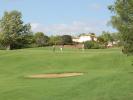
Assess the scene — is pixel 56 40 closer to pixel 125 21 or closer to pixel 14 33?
pixel 14 33

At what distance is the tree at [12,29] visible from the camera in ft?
419

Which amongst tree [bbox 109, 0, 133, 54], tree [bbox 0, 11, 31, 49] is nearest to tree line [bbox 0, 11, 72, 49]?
tree [bbox 0, 11, 31, 49]

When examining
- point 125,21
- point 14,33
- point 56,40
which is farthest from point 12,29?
point 125,21

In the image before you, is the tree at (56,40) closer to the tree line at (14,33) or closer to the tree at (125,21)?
the tree line at (14,33)

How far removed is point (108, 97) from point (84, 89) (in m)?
3.04

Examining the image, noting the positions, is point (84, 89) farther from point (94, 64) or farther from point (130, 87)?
point (94, 64)

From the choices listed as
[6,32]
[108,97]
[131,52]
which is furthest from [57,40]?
[108,97]

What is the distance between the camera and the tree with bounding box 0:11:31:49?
12766 centimetres

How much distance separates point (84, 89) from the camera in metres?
23.4

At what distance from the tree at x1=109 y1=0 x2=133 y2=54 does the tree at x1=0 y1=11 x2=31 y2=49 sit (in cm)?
9656

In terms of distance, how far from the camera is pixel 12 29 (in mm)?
134000

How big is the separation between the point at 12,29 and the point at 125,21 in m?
106

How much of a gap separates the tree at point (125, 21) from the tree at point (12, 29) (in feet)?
317

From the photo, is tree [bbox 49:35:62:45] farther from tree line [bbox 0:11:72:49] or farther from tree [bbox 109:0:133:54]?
tree [bbox 109:0:133:54]
